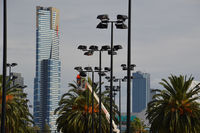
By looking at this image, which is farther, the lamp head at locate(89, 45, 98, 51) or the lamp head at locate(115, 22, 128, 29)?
the lamp head at locate(89, 45, 98, 51)

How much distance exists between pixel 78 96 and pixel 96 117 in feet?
12.5

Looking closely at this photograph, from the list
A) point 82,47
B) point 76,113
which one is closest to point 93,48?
point 82,47

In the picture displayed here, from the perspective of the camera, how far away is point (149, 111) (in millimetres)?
56375

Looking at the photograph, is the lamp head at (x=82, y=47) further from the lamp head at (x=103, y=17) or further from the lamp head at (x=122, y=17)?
the lamp head at (x=122, y=17)

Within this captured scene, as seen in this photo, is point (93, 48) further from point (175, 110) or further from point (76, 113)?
point (76, 113)

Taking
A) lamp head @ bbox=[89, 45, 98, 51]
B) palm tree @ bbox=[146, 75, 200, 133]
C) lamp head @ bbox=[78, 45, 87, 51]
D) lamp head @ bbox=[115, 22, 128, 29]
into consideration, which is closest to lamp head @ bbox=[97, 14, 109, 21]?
lamp head @ bbox=[115, 22, 128, 29]

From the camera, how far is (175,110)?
177ft

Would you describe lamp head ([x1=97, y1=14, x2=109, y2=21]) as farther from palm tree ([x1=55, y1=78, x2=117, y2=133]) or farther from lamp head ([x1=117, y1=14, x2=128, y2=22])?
palm tree ([x1=55, y1=78, x2=117, y2=133])

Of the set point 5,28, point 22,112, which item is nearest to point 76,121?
point 22,112

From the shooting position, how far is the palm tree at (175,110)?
2103 inches

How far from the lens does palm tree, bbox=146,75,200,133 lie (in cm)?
5341

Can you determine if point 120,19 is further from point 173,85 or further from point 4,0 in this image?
point 173,85

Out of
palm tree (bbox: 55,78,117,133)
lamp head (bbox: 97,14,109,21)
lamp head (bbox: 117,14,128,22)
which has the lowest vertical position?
palm tree (bbox: 55,78,117,133)

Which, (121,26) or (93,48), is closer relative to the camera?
(121,26)
